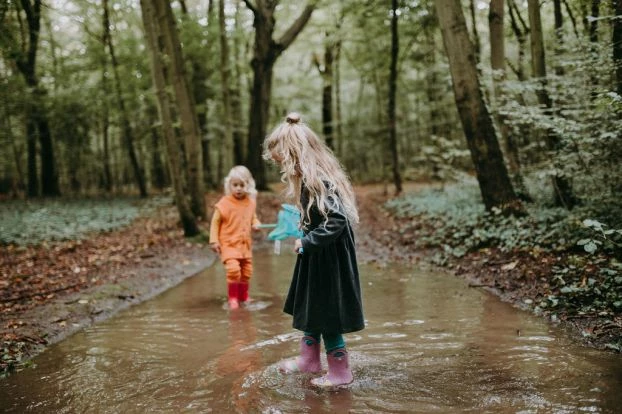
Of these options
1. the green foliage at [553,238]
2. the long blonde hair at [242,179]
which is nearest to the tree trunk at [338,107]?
the green foliage at [553,238]

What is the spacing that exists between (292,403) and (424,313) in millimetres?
2770

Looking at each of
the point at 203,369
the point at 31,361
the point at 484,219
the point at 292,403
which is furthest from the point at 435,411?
the point at 484,219

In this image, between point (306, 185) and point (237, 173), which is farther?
point (237, 173)

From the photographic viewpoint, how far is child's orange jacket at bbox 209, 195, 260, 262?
22.2 ft

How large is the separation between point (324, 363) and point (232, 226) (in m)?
2.91

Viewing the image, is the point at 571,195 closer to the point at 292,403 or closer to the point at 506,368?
the point at 506,368

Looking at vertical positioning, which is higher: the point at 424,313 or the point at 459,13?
the point at 459,13

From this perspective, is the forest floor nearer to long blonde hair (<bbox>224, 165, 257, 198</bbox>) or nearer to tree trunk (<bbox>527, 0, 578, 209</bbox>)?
tree trunk (<bbox>527, 0, 578, 209</bbox>)

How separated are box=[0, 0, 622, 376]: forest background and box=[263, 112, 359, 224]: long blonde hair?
6.66 ft

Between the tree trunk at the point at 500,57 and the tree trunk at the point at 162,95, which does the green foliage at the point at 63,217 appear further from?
the tree trunk at the point at 500,57

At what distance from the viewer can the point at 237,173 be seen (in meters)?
6.70

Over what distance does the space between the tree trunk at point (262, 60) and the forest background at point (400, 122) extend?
7cm

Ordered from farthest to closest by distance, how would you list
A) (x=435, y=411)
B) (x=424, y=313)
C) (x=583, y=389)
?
(x=424, y=313) → (x=583, y=389) → (x=435, y=411)

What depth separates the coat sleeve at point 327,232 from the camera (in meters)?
3.67
